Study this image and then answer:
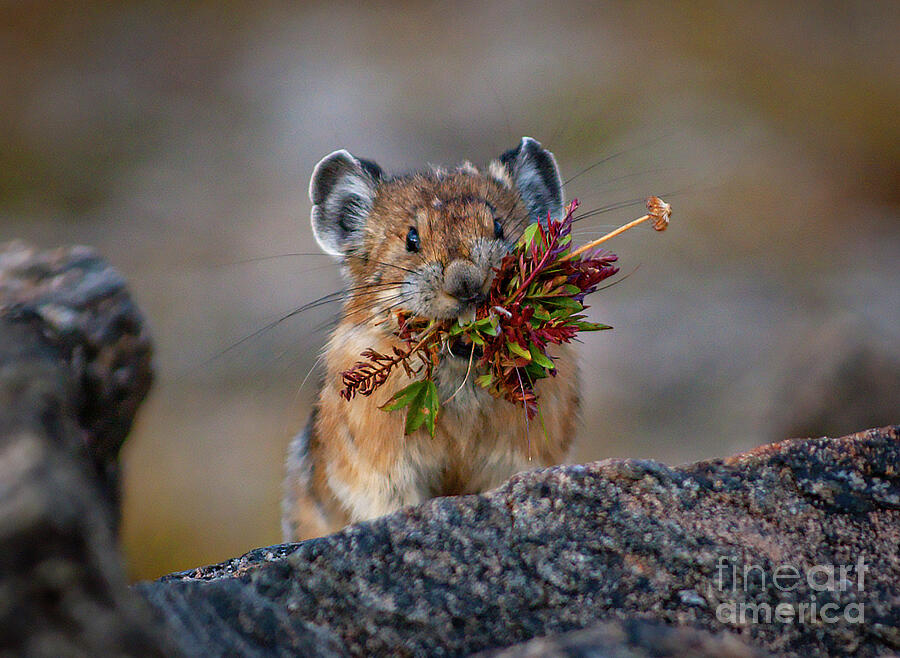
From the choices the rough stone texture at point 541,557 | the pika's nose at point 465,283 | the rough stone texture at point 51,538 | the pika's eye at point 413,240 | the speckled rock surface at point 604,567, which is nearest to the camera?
the rough stone texture at point 51,538

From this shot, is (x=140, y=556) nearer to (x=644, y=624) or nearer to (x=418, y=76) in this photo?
(x=644, y=624)

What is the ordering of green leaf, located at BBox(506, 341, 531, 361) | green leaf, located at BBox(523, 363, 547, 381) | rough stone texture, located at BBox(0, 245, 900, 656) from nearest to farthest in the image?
rough stone texture, located at BBox(0, 245, 900, 656), green leaf, located at BBox(506, 341, 531, 361), green leaf, located at BBox(523, 363, 547, 381)

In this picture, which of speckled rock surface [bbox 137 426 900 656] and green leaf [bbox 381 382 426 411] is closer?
speckled rock surface [bbox 137 426 900 656]

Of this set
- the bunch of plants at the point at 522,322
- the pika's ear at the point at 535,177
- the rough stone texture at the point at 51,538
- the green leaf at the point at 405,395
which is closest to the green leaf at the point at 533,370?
the bunch of plants at the point at 522,322

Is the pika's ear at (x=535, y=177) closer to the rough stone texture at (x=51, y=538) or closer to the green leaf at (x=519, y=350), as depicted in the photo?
the green leaf at (x=519, y=350)

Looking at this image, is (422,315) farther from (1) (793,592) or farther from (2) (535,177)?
(1) (793,592)

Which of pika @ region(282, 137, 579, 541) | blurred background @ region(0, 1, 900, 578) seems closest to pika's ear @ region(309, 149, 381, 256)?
pika @ region(282, 137, 579, 541)

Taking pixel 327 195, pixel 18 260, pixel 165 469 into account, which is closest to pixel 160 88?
pixel 165 469

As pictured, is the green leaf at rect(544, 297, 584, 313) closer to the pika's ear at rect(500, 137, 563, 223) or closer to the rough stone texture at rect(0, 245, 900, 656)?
the rough stone texture at rect(0, 245, 900, 656)
